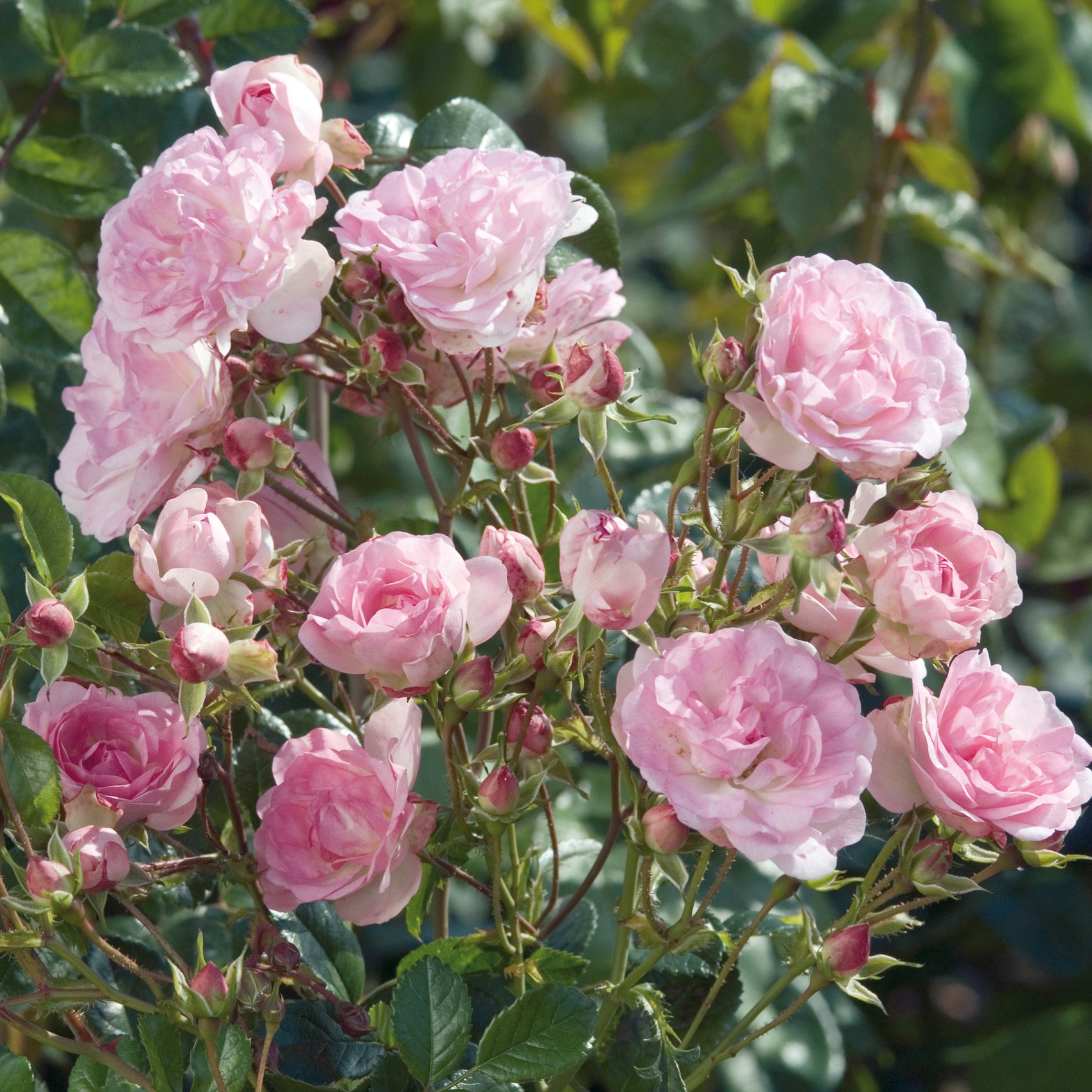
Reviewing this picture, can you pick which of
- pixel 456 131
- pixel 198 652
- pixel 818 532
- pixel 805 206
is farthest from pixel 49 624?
pixel 805 206

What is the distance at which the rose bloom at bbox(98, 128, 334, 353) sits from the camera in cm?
49

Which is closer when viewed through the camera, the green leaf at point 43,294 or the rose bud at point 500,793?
the rose bud at point 500,793

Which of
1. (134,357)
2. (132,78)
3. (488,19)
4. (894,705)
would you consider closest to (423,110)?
(488,19)

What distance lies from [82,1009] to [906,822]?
36 centimetres

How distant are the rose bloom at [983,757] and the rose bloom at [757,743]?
0.04 metres

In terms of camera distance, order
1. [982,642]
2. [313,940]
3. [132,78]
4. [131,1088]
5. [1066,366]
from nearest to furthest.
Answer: [131,1088] → [313,940] → [132,78] → [982,642] → [1066,366]

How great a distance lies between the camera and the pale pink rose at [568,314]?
1.83 feet

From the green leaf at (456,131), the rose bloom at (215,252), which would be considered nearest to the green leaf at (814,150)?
the green leaf at (456,131)

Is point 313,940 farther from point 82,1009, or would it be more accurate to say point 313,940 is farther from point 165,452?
point 165,452

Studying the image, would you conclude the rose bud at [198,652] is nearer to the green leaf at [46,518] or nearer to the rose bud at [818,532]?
the green leaf at [46,518]

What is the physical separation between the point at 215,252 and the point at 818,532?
245 mm

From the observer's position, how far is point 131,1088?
0.50 meters

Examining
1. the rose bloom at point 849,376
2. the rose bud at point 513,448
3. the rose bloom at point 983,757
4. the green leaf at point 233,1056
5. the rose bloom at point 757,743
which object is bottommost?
the green leaf at point 233,1056

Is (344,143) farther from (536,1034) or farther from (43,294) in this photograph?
(536,1034)
